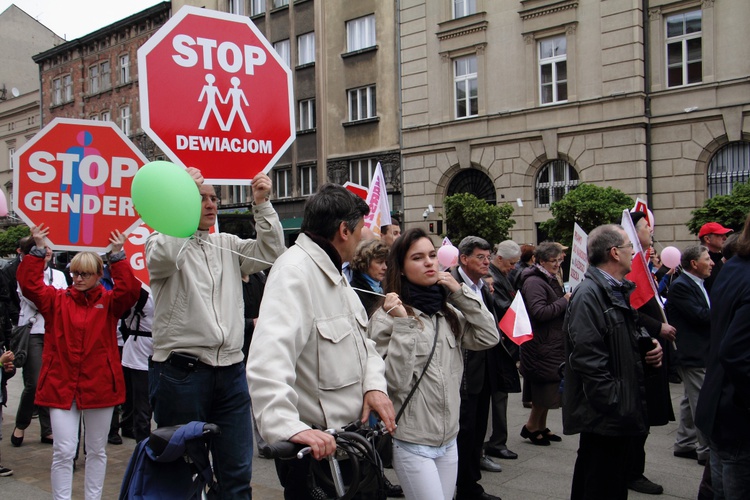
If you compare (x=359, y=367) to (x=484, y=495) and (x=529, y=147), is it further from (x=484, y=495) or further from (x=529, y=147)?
(x=529, y=147)

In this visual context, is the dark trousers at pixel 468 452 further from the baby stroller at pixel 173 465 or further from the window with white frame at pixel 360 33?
the window with white frame at pixel 360 33

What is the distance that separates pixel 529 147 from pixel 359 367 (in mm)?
20470

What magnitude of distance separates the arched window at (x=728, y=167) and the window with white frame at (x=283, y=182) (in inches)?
668

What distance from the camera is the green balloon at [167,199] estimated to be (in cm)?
344

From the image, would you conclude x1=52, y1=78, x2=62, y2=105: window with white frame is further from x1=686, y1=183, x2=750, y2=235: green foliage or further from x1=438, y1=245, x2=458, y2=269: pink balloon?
x1=438, y1=245, x2=458, y2=269: pink balloon

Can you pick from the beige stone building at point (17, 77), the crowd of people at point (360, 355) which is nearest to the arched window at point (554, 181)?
the crowd of people at point (360, 355)

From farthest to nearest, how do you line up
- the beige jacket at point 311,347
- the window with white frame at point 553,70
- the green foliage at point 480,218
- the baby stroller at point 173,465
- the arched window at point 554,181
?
the arched window at point 554,181, the window with white frame at point 553,70, the green foliage at point 480,218, the baby stroller at point 173,465, the beige jacket at point 311,347

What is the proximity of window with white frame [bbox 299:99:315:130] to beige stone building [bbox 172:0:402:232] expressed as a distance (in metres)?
0.04

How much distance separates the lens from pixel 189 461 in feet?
9.23

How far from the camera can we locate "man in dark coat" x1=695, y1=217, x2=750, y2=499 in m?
3.21

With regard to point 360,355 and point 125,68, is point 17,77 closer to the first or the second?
point 125,68

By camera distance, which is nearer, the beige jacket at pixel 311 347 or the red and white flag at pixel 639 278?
the beige jacket at pixel 311 347

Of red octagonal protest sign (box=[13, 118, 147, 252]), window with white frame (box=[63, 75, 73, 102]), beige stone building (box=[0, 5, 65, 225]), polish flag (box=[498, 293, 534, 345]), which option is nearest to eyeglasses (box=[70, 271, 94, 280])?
red octagonal protest sign (box=[13, 118, 147, 252])

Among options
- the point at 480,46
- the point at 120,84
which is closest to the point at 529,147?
the point at 480,46
